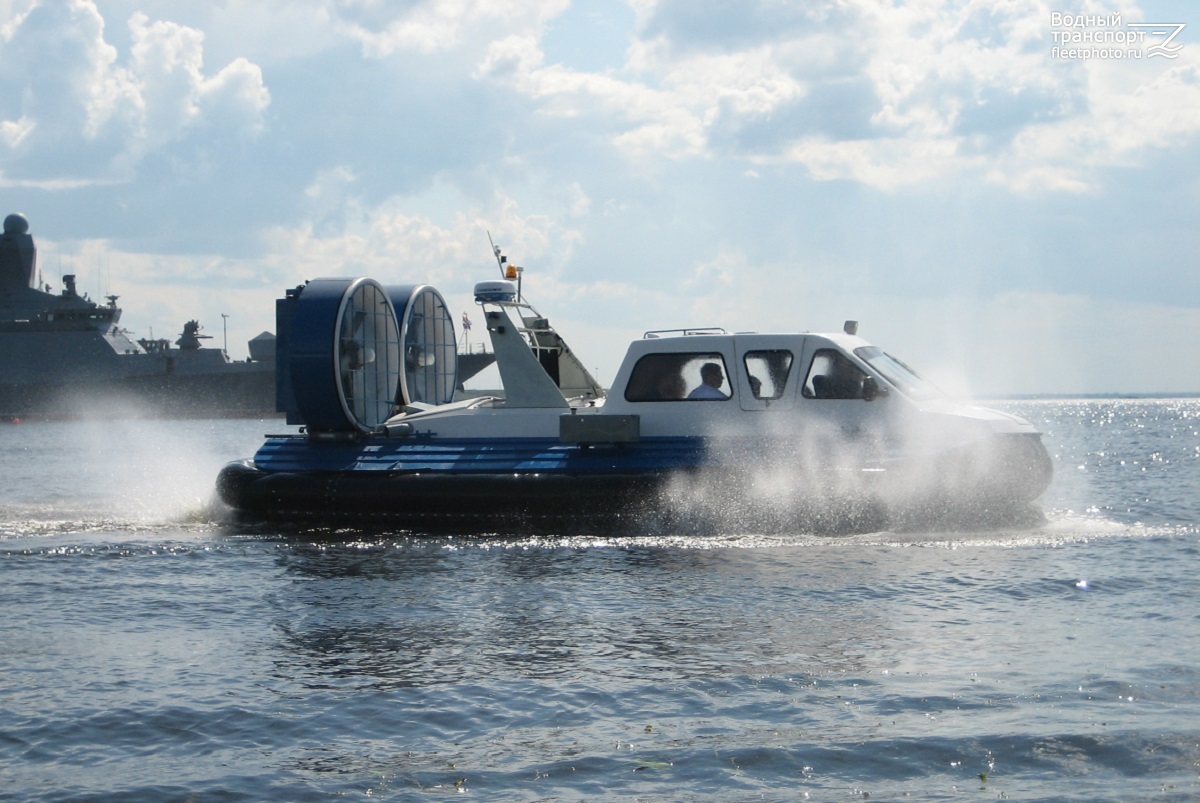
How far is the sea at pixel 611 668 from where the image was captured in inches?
196

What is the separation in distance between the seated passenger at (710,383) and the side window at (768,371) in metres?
0.30

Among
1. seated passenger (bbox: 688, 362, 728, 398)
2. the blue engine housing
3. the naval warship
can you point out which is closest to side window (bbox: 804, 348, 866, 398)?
seated passenger (bbox: 688, 362, 728, 398)

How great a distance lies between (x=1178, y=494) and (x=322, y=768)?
15569 mm

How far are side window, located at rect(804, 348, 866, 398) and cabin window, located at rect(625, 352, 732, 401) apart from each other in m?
0.99

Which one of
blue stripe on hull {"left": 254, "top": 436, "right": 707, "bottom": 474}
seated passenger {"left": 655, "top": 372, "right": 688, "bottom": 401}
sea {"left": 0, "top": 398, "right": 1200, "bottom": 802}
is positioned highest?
seated passenger {"left": 655, "top": 372, "right": 688, "bottom": 401}

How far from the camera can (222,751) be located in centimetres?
540

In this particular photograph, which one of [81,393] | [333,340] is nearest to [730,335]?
[333,340]

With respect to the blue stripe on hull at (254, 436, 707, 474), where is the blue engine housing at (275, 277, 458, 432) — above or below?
above

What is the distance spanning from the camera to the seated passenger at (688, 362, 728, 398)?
12328mm

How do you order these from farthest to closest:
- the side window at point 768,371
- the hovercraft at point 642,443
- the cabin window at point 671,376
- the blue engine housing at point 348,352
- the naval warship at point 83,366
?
the naval warship at point 83,366 < the blue engine housing at point 348,352 < the cabin window at point 671,376 < the side window at point 768,371 < the hovercraft at point 642,443

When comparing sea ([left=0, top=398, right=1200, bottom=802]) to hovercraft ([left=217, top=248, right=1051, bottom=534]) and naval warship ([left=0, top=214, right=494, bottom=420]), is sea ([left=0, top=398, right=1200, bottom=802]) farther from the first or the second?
naval warship ([left=0, top=214, right=494, bottom=420])

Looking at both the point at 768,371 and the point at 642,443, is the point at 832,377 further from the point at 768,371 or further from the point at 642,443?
the point at 642,443

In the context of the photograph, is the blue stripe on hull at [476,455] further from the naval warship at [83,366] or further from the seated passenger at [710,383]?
the naval warship at [83,366]

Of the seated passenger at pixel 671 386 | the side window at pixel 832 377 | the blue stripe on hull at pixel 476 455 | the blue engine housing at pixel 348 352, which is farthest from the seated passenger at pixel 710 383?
A: the blue engine housing at pixel 348 352
